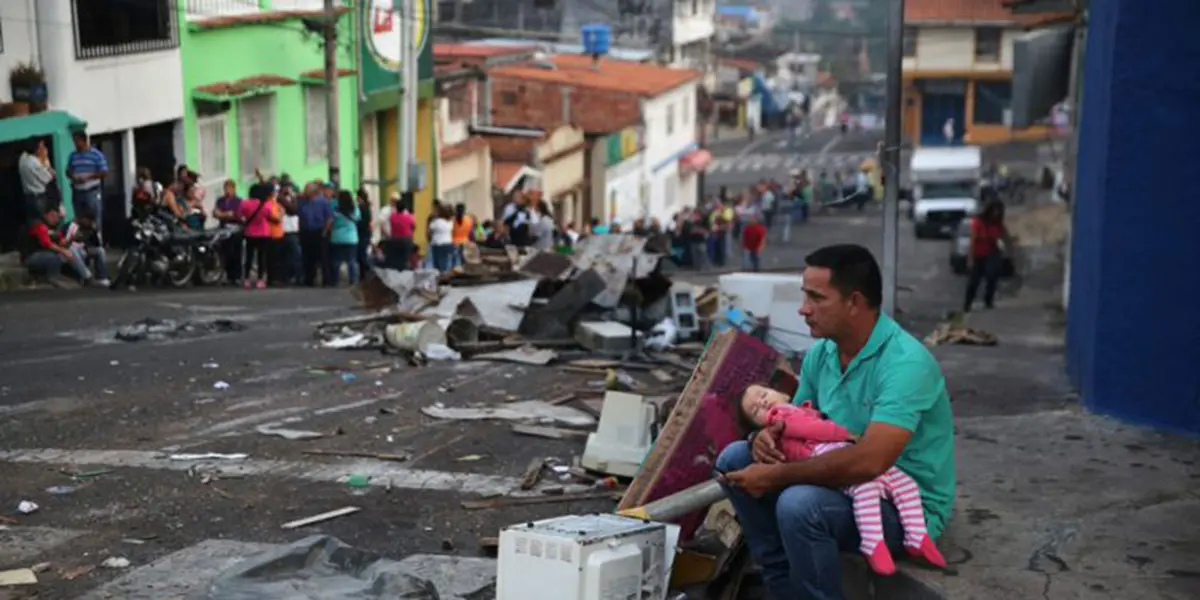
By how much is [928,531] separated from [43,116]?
19889 mm

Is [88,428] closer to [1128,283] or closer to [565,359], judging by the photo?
[565,359]

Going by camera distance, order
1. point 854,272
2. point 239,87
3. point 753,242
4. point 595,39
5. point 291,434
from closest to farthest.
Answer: point 854,272
point 291,434
point 239,87
point 753,242
point 595,39

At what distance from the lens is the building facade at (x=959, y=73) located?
71125 mm

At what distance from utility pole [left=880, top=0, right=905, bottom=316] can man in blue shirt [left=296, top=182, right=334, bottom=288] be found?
13.0 meters

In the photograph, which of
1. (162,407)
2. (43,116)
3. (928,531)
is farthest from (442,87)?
(928,531)

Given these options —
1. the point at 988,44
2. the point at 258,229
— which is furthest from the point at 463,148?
the point at 988,44

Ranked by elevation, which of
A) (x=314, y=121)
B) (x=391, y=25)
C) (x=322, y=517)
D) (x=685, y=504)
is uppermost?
(x=391, y=25)

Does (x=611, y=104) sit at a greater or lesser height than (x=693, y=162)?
greater

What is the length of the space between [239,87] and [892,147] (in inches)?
866

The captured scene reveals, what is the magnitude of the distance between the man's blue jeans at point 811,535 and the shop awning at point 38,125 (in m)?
18.6

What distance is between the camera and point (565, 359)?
13.6 meters

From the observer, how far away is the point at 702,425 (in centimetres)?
725

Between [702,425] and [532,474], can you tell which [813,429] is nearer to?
[702,425]

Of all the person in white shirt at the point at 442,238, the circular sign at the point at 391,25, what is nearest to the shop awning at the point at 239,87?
the circular sign at the point at 391,25
